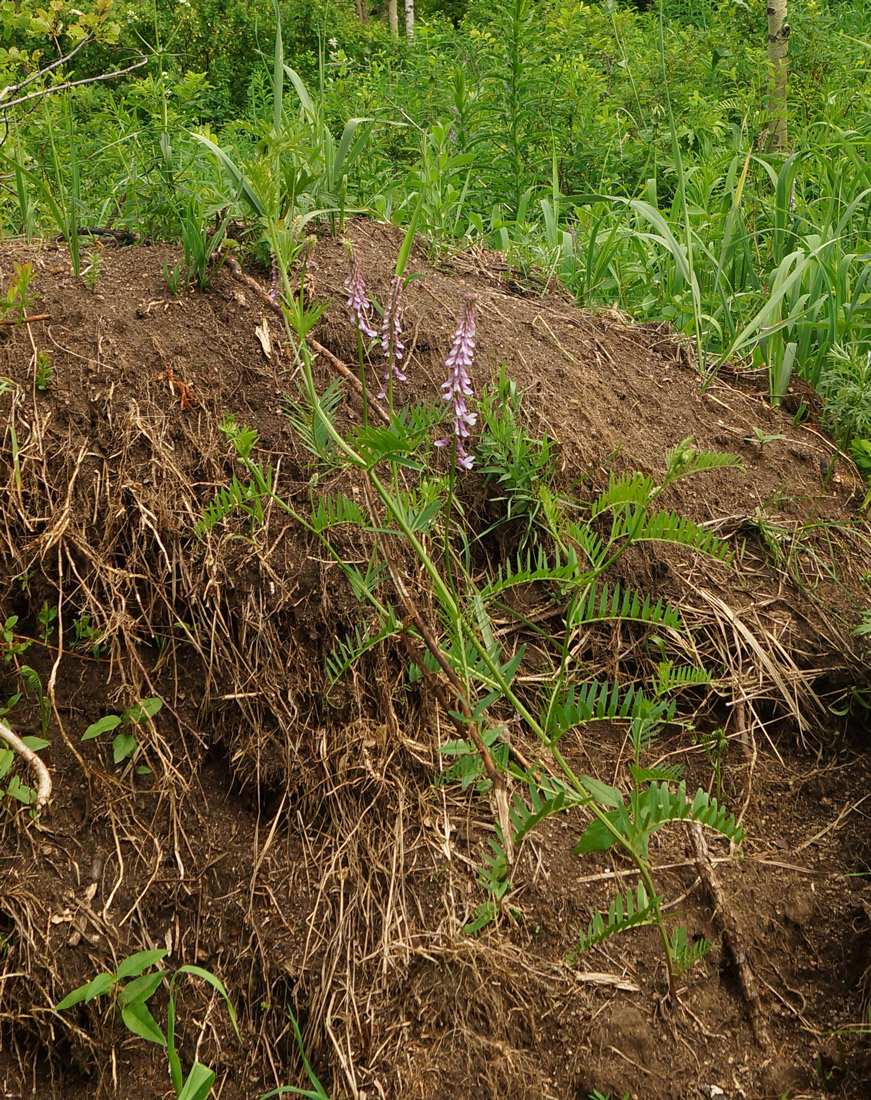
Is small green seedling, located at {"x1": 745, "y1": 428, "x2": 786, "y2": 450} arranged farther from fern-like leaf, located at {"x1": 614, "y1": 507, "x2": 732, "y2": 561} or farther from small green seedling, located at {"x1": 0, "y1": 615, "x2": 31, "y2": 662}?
small green seedling, located at {"x1": 0, "y1": 615, "x2": 31, "y2": 662}

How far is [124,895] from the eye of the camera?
171 cm

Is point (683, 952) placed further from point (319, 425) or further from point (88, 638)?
point (88, 638)

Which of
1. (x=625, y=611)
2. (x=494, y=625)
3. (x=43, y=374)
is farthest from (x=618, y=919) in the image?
(x=43, y=374)

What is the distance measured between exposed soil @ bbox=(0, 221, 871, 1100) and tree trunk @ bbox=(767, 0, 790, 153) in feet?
8.45

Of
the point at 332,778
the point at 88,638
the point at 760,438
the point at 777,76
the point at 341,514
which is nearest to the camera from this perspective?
the point at 341,514

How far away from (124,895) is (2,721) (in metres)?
0.39

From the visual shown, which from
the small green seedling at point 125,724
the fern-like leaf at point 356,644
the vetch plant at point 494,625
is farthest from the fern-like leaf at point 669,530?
the small green seedling at point 125,724

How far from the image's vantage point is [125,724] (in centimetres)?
181

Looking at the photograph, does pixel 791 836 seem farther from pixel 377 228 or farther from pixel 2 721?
pixel 377 228

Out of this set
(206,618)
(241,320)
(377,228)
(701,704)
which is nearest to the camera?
(206,618)

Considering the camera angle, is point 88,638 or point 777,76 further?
point 777,76

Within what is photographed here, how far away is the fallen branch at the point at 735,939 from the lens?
5.50ft

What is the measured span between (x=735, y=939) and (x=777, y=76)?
385 cm

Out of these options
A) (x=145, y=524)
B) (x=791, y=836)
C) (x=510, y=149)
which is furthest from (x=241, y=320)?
(x=510, y=149)
